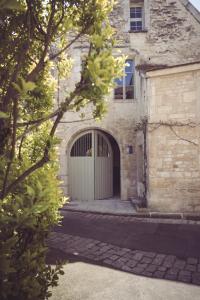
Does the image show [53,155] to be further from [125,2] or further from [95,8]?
[125,2]

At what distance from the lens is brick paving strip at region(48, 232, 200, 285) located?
4.37 metres

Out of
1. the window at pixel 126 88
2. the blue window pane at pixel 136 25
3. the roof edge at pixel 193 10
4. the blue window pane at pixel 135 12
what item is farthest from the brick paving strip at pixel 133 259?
the roof edge at pixel 193 10

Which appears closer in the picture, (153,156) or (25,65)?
(25,65)

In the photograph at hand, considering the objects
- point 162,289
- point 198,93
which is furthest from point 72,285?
point 198,93

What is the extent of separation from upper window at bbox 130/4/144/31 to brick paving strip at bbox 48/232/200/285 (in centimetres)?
950

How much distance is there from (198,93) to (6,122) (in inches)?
292

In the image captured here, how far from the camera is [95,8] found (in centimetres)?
246

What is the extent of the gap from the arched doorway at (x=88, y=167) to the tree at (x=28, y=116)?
853 centimetres

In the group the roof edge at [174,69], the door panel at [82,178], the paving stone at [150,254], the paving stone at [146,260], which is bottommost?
the paving stone at [146,260]

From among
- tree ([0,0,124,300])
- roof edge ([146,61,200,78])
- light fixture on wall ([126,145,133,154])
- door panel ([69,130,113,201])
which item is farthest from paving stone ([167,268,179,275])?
door panel ([69,130,113,201])

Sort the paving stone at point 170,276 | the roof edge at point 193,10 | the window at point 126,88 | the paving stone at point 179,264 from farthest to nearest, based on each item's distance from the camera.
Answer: the window at point 126,88
the roof edge at point 193,10
the paving stone at point 179,264
the paving stone at point 170,276

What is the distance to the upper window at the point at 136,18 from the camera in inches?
464

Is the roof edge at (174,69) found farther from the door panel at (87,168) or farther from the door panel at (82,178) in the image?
the door panel at (82,178)

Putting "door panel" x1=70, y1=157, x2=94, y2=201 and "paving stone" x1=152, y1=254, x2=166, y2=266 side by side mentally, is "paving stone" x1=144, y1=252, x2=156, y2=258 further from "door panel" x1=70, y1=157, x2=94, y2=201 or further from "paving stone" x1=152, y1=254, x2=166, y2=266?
"door panel" x1=70, y1=157, x2=94, y2=201
